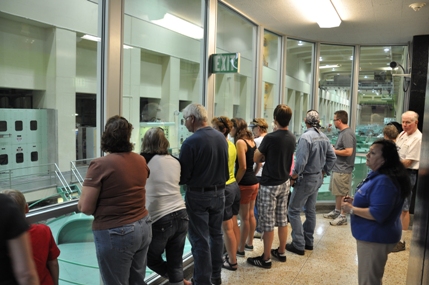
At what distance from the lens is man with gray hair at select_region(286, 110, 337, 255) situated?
3.72m

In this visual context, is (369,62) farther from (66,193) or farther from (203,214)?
(66,193)

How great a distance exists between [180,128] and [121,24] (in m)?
1.85

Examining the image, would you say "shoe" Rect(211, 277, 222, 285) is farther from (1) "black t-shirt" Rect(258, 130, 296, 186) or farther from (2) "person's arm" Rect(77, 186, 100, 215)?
(2) "person's arm" Rect(77, 186, 100, 215)

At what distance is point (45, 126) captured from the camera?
312 cm

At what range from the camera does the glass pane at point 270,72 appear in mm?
5617

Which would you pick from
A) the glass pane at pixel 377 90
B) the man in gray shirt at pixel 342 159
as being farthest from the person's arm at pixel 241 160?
the glass pane at pixel 377 90

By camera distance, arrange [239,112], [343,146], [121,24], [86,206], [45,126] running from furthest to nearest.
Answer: [239,112]
[343,146]
[45,126]
[121,24]
[86,206]

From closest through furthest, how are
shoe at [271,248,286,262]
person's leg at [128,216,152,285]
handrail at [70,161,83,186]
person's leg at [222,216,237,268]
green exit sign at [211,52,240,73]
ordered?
1. person's leg at [128,216,152,285]
2. handrail at [70,161,83,186]
3. person's leg at [222,216,237,268]
4. shoe at [271,248,286,262]
5. green exit sign at [211,52,240,73]

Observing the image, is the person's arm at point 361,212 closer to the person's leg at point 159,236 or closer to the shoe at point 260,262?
the person's leg at point 159,236

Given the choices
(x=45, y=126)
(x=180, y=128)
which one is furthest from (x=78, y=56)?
(x=180, y=128)

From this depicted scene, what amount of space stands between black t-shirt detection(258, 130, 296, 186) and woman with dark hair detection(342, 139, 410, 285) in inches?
45.0

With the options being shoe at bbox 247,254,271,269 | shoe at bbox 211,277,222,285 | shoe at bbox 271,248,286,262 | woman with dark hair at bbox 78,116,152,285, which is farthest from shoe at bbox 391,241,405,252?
woman with dark hair at bbox 78,116,152,285

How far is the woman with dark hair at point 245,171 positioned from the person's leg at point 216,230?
599mm

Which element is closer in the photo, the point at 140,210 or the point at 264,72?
the point at 140,210
